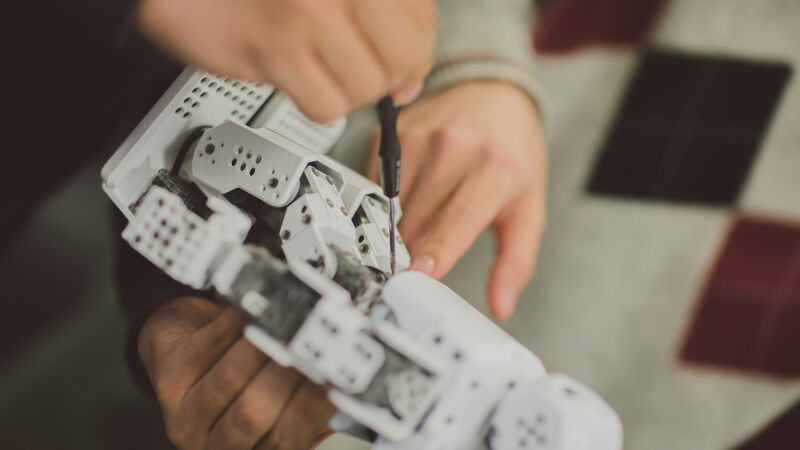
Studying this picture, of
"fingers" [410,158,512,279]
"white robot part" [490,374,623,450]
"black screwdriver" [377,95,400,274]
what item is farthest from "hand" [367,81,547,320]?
"white robot part" [490,374,623,450]

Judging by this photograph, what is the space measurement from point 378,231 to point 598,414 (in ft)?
0.84

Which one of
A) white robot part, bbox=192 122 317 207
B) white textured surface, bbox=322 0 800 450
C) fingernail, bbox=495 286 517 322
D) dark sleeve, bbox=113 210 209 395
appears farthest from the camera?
white textured surface, bbox=322 0 800 450

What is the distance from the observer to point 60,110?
69 centimetres

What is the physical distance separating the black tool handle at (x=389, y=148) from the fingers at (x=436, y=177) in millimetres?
162

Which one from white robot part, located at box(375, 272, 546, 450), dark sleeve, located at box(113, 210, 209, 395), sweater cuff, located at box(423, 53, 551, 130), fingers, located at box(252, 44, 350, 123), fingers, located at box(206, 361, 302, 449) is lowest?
dark sleeve, located at box(113, 210, 209, 395)

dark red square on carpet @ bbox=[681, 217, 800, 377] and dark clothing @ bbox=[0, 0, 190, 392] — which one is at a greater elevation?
dark red square on carpet @ bbox=[681, 217, 800, 377]

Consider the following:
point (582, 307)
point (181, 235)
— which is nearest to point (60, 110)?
point (181, 235)

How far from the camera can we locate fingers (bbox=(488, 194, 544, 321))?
2.33ft

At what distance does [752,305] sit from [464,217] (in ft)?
2.71

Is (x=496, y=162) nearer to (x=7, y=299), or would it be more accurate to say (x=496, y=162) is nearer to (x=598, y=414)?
(x=598, y=414)

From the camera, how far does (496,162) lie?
2.39 ft

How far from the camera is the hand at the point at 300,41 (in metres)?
0.37

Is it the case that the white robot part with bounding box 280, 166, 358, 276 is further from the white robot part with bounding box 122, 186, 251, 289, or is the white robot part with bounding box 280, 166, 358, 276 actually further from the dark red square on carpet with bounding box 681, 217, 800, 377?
the dark red square on carpet with bounding box 681, 217, 800, 377

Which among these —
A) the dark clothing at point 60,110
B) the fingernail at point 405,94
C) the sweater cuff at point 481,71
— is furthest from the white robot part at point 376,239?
the sweater cuff at point 481,71
